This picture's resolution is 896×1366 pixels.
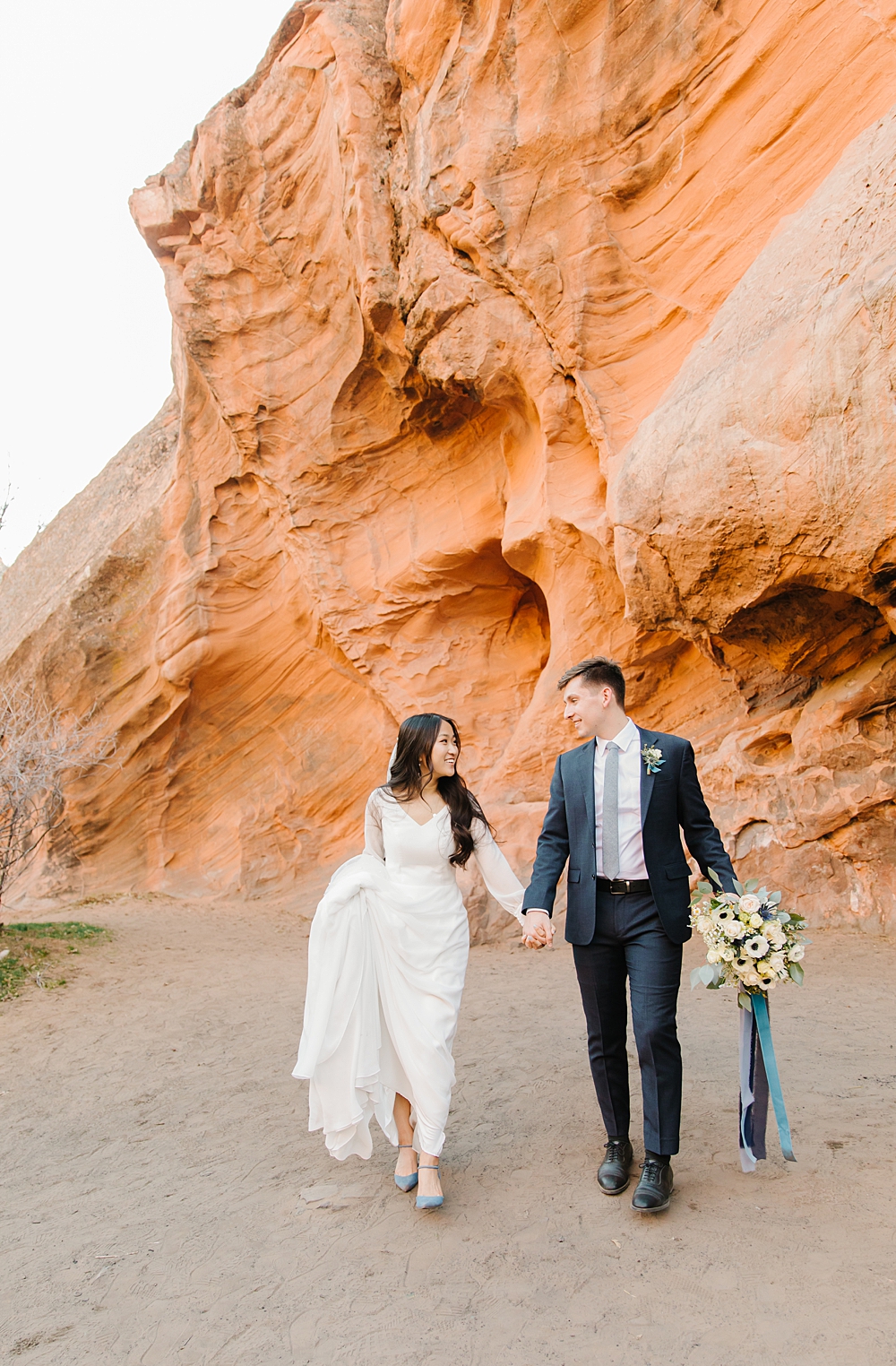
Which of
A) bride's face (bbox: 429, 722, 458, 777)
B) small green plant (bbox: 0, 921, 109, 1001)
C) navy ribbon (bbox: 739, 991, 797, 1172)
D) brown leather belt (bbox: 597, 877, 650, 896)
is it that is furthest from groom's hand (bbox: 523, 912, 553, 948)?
small green plant (bbox: 0, 921, 109, 1001)

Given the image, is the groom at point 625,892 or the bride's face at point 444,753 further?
the bride's face at point 444,753

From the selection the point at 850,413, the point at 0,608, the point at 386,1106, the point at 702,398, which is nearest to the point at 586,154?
the point at 702,398

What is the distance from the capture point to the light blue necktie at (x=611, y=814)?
10.4ft

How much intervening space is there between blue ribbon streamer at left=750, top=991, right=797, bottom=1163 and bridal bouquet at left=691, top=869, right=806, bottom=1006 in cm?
5

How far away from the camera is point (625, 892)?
3145mm

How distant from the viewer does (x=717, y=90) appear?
651 centimetres

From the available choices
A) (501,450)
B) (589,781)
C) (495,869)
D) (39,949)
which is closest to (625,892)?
(589,781)

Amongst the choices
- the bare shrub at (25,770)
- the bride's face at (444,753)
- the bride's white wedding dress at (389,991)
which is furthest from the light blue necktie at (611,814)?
the bare shrub at (25,770)

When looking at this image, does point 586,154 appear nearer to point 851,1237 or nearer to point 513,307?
point 513,307

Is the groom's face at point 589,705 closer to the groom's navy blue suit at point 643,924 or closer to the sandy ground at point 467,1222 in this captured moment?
the groom's navy blue suit at point 643,924

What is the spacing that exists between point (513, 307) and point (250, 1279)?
24.3ft

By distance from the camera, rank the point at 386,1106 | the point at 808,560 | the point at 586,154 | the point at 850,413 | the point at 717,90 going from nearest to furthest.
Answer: the point at 386,1106 < the point at 850,413 < the point at 808,560 < the point at 717,90 < the point at 586,154

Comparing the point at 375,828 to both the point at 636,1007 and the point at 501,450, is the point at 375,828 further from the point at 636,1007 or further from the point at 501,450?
the point at 501,450

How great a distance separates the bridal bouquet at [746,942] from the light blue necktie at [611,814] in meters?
0.32
